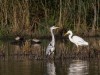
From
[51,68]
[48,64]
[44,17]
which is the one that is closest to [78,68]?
[51,68]

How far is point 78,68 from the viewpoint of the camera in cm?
1436

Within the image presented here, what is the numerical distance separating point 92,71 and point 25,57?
4.00 m

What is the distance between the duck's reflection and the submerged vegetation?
37.1ft

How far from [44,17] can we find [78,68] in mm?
14756

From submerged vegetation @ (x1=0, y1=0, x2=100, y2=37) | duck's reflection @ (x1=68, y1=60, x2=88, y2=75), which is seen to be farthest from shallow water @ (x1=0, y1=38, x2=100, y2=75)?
submerged vegetation @ (x1=0, y1=0, x2=100, y2=37)

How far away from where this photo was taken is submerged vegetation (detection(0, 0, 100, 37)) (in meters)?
27.1

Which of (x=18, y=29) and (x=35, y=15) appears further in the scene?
(x=35, y=15)

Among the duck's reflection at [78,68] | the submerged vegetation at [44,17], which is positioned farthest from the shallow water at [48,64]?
the submerged vegetation at [44,17]

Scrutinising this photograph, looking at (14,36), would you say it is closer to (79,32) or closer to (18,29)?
(18,29)

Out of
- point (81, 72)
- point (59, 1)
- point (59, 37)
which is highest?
point (59, 1)

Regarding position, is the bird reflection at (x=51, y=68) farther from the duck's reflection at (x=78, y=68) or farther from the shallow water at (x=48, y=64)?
the duck's reflection at (x=78, y=68)

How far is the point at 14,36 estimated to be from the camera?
26.9 meters

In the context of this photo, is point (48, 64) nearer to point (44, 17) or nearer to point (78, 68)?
point (78, 68)

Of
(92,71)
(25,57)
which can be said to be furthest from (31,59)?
(92,71)
